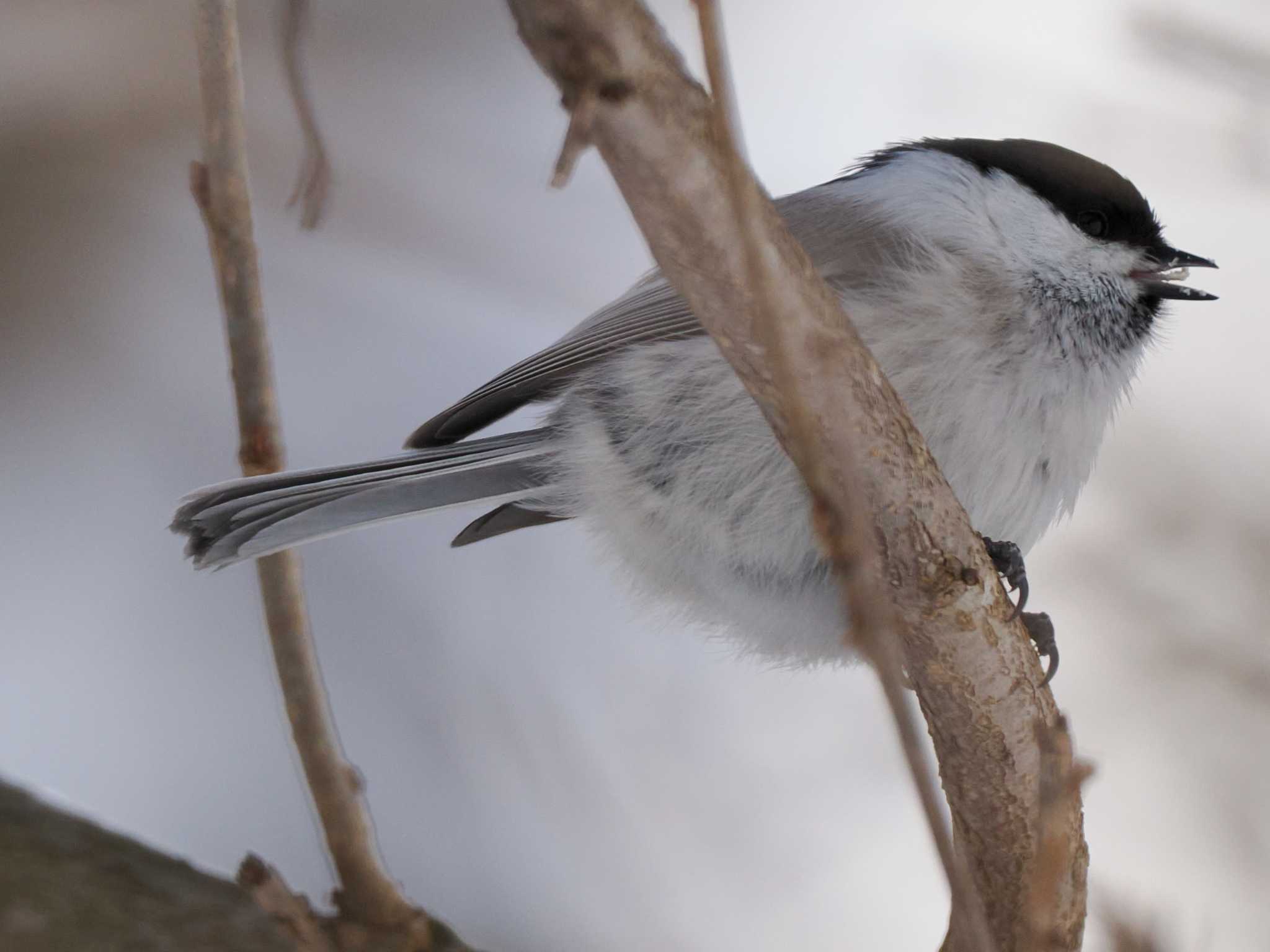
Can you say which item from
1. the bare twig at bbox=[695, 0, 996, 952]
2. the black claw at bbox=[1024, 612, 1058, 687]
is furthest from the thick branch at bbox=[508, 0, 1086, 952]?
the black claw at bbox=[1024, 612, 1058, 687]

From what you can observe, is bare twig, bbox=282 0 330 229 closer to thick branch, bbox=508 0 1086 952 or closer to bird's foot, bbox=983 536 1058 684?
thick branch, bbox=508 0 1086 952

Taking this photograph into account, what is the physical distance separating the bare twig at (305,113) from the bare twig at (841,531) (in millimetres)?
649

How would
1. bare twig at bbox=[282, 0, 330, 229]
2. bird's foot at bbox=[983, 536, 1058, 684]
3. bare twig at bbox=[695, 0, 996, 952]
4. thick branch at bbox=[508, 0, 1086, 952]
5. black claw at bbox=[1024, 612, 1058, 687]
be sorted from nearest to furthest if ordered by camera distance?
1. bare twig at bbox=[695, 0, 996, 952]
2. thick branch at bbox=[508, 0, 1086, 952]
3. bare twig at bbox=[282, 0, 330, 229]
4. bird's foot at bbox=[983, 536, 1058, 684]
5. black claw at bbox=[1024, 612, 1058, 687]

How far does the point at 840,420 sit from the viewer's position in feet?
3.19

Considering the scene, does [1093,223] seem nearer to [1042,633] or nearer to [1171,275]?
[1171,275]

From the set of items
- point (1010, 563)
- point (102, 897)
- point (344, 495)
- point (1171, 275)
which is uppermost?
point (1171, 275)

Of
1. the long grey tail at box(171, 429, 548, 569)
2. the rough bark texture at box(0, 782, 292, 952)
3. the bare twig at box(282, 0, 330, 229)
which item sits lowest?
the rough bark texture at box(0, 782, 292, 952)

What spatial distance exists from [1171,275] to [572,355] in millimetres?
834

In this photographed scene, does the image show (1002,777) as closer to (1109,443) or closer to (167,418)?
(1109,443)

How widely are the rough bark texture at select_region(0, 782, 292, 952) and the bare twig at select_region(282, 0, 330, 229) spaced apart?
2.19ft

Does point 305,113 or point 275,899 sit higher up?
point 305,113

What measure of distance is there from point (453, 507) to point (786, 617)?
1.53 feet

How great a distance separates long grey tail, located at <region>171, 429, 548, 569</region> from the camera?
4.59ft

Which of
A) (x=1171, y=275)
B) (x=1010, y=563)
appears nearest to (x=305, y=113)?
(x=1010, y=563)
